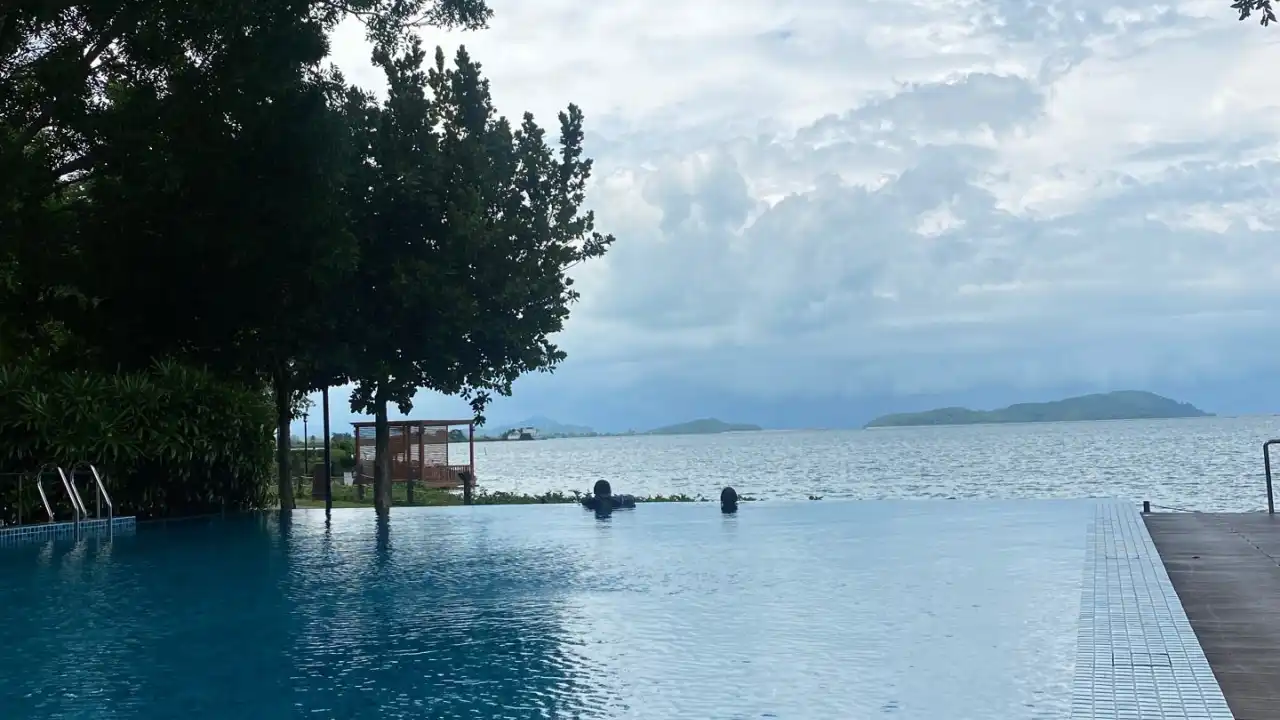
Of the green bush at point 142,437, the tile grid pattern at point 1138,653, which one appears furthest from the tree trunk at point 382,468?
the tile grid pattern at point 1138,653

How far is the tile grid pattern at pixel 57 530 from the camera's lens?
51.2 feet

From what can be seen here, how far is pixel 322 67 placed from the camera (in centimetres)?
1825

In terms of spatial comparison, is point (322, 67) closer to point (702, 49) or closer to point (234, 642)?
point (702, 49)

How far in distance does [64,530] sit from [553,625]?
33.7ft

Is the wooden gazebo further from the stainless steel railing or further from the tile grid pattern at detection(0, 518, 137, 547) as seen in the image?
the tile grid pattern at detection(0, 518, 137, 547)

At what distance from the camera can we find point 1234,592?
8.88m

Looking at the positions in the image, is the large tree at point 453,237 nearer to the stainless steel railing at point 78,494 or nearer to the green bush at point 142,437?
the green bush at point 142,437

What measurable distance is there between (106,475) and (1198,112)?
19.8 meters

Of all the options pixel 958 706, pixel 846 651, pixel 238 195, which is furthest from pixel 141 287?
pixel 958 706

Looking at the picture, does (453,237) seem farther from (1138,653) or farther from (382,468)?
(1138,653)

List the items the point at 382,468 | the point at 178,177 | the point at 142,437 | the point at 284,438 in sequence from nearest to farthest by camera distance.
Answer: the point at 178,177 < the point at 142,437 < the point at 284,438 < the point at 382,468

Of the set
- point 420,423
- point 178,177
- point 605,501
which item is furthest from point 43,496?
point 420,423

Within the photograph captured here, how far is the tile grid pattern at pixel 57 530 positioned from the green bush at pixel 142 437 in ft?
2.07

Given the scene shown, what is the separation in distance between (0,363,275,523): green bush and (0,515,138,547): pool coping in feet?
2.08
